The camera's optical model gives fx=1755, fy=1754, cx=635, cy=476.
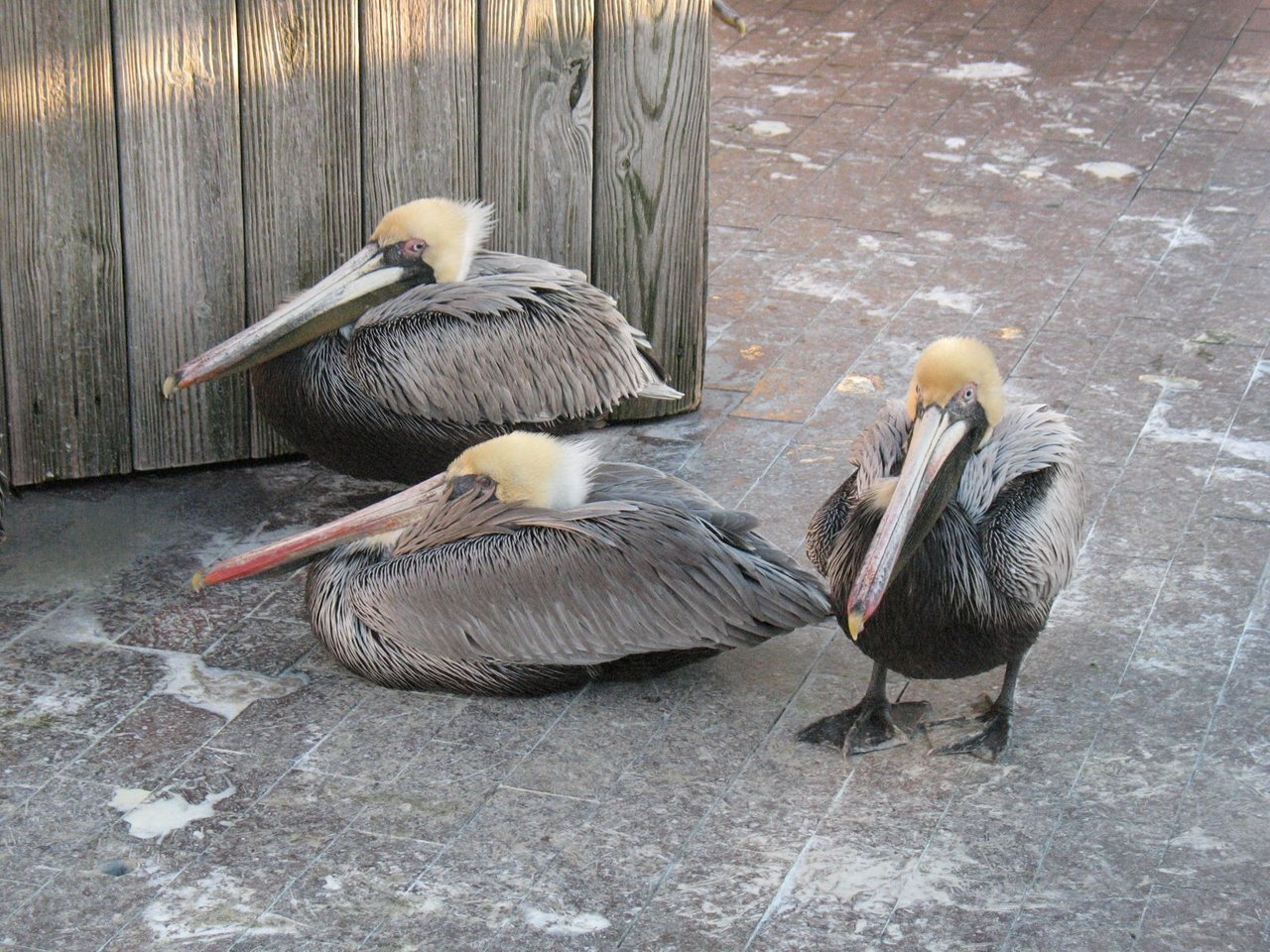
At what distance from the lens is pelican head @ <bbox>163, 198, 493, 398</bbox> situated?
464 centimetres

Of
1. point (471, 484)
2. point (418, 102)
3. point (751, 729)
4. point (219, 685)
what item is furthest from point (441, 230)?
point (751, 729)

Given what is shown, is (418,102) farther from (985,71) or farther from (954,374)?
(985,71)

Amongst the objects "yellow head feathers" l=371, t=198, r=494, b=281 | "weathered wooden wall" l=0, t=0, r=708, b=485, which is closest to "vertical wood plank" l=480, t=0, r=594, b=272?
"weathered wooden wall" l=0, t=0, r=708, b=485

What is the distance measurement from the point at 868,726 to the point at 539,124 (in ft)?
7.27

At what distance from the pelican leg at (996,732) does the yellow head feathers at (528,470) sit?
3.34 feet

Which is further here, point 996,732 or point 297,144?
point 297,144

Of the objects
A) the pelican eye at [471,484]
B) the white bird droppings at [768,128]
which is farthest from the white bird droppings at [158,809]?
the white bird droppings at [768,128]

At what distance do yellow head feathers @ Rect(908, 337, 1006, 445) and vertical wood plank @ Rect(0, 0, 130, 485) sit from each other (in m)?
2.39

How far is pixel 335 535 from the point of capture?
161 inches

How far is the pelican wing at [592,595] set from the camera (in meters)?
3.87

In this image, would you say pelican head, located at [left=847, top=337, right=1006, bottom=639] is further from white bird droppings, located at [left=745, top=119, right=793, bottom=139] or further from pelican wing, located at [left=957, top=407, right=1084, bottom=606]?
white bird droppings, located at [left=745, top=119, right=793, bottom=139]

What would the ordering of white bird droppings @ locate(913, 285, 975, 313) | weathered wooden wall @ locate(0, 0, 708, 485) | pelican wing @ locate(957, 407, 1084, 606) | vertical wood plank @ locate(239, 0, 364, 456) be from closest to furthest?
pelican wing @ locate(957, 407, 1084, 606) → weathered wooden wall @ locate(0, 0, 708, 485) → vertical wood plank @ locate(239, 0, 364, 456) → white bird droppings @ locate(913, 285, 975, 313)

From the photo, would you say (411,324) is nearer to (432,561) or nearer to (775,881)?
(432,561)

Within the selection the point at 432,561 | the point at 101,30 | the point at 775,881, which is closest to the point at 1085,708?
the point at 775,881
